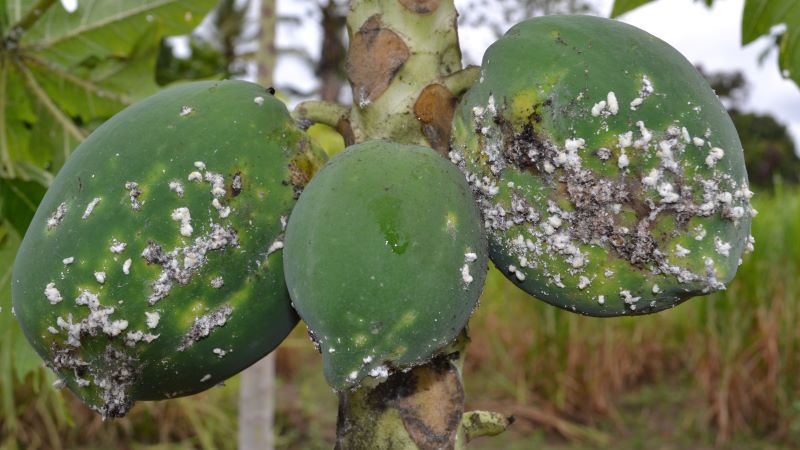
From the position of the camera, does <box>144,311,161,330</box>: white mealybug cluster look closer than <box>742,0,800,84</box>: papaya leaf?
Yes

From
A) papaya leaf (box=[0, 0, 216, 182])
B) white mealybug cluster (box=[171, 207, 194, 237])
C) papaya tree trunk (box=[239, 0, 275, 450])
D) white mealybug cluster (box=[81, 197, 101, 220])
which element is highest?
white mealybug cluster (box=[171, 207, 194, 237])

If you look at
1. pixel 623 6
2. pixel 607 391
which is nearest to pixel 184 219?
pixel 623 6

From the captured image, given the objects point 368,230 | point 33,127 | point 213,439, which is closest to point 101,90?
point 33,127

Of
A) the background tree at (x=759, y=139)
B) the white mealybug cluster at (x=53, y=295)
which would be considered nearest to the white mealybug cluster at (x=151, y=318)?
the white mealybug cluster at (x=53, y=295)

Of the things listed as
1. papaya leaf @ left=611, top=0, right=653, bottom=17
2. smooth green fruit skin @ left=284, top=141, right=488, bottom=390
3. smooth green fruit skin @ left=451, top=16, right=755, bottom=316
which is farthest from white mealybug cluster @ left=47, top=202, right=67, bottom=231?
papaya leaf @ left=611, top=0, right=653, bottom=17

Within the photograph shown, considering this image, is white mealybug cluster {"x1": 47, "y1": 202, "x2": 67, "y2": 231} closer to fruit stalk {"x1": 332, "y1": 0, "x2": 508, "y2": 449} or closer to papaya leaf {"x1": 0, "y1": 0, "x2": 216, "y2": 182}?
fruit stalk {"x1": 332, "y1": 0, "x2": 508, "y2": 449}
